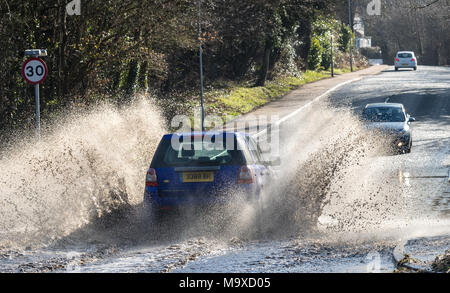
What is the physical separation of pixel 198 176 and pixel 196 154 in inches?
23.7

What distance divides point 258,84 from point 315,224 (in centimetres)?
3225

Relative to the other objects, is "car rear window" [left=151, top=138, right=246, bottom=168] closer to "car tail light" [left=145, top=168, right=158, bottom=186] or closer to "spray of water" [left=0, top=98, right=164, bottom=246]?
"car tail light" [left=145, top=168, right=158, bottom=186]

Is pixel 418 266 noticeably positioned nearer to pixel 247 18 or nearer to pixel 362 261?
pixel 362 261

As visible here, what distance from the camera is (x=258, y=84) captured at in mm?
42750

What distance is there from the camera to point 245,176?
10156 millimetres

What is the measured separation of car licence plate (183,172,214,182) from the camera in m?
10.2

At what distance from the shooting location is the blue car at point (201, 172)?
10172 mm

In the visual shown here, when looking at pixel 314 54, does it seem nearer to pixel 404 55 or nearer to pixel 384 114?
pixel 404 55

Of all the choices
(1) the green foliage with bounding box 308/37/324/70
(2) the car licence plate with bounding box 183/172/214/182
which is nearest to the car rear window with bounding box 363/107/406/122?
(2) the car licence plate with bounding box 183/172/214/182

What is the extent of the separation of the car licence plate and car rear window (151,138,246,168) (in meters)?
0.13

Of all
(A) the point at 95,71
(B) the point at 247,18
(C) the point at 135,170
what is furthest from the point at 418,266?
(B) the point at 247,18

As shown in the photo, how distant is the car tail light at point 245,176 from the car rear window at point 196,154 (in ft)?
0.34

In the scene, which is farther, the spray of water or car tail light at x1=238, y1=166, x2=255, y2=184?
the spray of water

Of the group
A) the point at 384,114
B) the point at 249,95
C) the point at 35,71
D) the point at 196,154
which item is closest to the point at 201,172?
the point at 196,154
